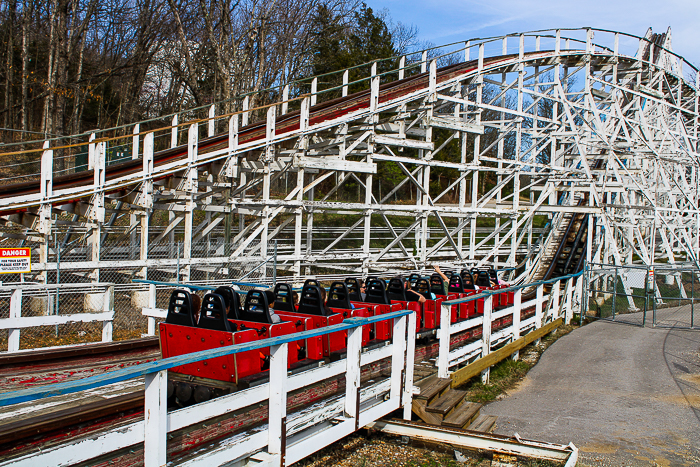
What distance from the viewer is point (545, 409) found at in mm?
8641

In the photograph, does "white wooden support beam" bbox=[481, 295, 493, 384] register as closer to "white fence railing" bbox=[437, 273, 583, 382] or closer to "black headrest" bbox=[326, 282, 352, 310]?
"white fence railing" bbox=[437, 273, 583, 382]

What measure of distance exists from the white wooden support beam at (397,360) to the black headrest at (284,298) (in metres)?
1.67

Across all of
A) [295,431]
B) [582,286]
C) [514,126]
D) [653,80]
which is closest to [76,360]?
[295,431]

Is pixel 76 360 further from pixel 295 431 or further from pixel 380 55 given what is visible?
pixel 380 55

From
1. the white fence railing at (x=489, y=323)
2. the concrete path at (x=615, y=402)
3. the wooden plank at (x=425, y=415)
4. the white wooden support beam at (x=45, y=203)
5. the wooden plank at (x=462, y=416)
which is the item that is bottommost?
the concrete path at (x=615, y=402)

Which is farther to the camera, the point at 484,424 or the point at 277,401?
the point at 484,424

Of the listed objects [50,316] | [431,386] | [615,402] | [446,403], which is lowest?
[615,402]

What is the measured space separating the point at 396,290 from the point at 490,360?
2026 mm

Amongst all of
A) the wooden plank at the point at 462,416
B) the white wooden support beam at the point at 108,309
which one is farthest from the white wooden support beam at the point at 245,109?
the wooden plank at the point at 462,416

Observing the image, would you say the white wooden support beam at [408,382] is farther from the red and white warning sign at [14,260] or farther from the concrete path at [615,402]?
the red and white warning sign at [14,260]

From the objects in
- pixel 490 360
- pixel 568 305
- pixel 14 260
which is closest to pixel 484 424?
pixel 490 360

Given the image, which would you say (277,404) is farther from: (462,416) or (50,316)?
(50,316)

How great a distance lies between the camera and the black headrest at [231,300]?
21.3 feet

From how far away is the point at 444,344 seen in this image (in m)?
8.41
